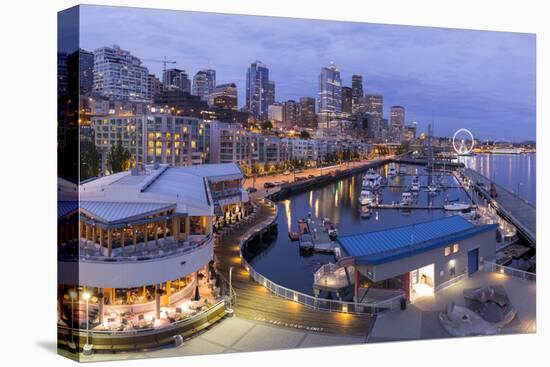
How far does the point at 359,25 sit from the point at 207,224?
352cm

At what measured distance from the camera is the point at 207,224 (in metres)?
7.58

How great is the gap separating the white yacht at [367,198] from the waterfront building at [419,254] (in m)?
10.8

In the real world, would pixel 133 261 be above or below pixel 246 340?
above

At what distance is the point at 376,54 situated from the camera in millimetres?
7215

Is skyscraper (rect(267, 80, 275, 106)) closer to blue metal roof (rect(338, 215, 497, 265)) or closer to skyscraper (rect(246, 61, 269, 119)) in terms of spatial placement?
skyscraper (rect(246, 61, 269, 119))

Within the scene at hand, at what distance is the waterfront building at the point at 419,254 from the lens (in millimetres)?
6719

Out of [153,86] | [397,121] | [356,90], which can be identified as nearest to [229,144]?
[397,121]

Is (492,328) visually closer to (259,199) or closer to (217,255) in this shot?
(217,255)

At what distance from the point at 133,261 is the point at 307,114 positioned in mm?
6247

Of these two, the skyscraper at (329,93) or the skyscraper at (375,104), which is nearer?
the skyscraper at (329,93)

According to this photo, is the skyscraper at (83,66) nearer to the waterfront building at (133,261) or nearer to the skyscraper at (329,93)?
the waterfront building at (133,261)

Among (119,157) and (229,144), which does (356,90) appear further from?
(119,157)

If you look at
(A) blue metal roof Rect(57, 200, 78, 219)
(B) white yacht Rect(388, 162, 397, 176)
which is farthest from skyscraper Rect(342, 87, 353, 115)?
(B) white yacht Rect(388, 162, 397, 176)

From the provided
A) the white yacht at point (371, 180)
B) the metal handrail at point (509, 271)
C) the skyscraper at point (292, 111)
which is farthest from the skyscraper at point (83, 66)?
the white yacht at point (371, 180)
